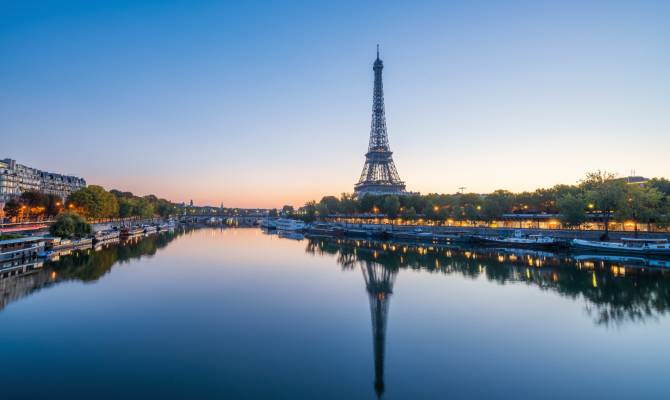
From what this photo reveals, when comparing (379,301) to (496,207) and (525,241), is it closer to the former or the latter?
(525,241)

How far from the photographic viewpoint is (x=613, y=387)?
1027 centimetres

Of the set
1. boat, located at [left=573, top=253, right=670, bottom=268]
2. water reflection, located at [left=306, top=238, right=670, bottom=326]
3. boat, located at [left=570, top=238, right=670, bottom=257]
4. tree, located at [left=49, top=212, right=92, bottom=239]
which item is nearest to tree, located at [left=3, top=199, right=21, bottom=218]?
tree, located at [left=49, top=212, right=92, bottom=239]

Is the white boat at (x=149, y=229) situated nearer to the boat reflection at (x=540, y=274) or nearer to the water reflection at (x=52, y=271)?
the water reflection at (x=52, y=271)

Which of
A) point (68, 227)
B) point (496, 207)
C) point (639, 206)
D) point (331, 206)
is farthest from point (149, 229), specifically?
point (639, 206)

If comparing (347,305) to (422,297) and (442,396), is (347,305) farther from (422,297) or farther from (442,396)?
(442,396)

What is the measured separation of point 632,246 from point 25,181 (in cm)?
11985

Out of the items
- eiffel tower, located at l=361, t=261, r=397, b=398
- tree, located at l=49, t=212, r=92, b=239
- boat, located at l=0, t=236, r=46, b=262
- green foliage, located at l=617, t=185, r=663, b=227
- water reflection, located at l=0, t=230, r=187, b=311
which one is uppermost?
green foliage, located at l=617, t=185, r=663, b=227

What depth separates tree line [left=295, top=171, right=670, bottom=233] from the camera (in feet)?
132

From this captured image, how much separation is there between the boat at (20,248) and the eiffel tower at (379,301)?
27518mm

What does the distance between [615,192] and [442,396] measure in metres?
41.8

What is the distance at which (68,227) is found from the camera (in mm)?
40781

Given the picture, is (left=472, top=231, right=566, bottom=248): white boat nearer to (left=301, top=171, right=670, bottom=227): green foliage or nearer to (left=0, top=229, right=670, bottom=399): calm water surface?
(left=301, top=171, right=670, bottom=227): green foliage

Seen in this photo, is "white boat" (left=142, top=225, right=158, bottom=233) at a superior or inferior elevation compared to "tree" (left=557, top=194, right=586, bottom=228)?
inferior

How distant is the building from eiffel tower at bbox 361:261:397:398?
7310 centimetres
